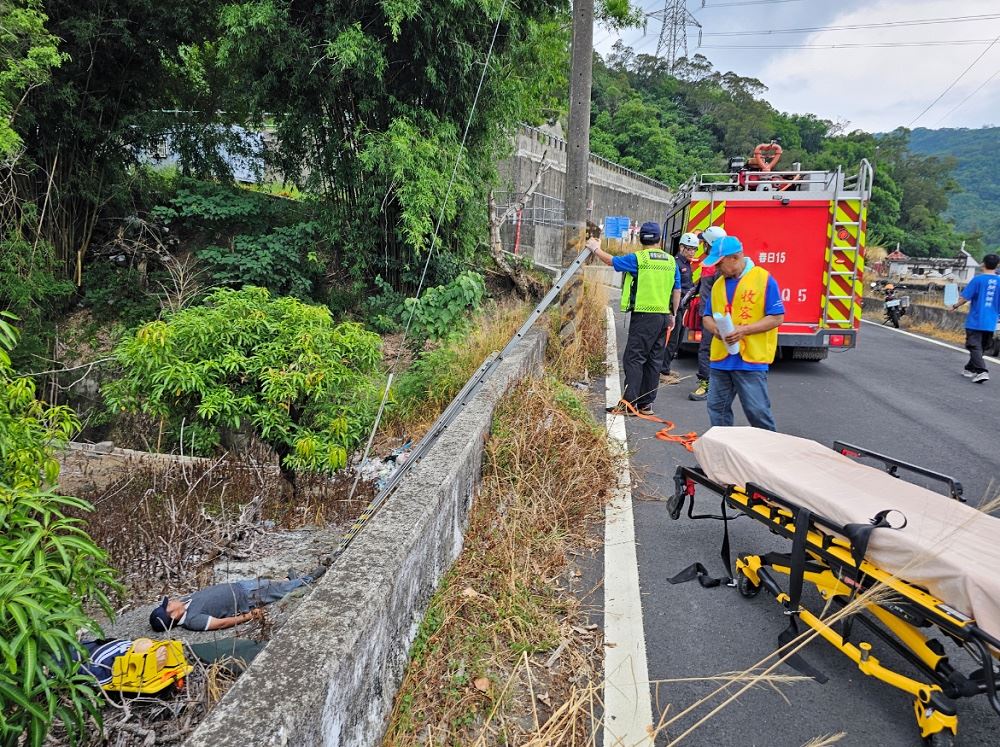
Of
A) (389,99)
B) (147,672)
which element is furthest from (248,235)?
(147,672)

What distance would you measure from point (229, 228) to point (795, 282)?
31.8 feet

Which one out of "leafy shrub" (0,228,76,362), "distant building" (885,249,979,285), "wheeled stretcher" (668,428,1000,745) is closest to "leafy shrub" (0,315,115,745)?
"wheeled stretcher" (668,428,1000,745)

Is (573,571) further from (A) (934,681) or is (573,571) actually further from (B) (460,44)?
(B) (460,44)

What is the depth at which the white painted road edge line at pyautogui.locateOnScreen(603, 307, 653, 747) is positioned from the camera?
242 centimetres

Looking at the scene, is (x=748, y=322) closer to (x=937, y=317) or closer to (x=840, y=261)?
(x=840, y=261)

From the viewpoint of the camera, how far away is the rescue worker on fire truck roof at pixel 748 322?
4.81 m

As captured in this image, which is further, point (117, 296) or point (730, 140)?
point (730, 140)

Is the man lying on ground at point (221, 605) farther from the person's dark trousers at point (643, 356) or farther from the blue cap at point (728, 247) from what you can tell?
the person's dark trousers at point (643, 356)

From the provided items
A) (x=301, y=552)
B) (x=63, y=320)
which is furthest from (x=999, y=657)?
(x=63, y=320)

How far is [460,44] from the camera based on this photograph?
29.1 feet

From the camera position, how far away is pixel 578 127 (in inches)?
337

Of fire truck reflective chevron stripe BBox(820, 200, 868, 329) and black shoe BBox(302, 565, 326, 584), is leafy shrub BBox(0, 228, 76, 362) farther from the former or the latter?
fire truck reflective chevron stripe BBox(820, 200, 868, 329)

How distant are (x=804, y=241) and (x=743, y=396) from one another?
504cm

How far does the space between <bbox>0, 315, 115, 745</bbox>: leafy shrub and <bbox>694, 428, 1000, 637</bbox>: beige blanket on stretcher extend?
2702 mm
